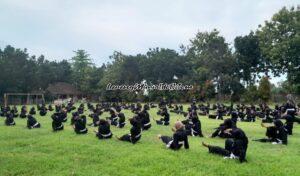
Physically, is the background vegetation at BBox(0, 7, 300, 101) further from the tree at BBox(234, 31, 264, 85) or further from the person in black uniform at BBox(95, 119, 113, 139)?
the person in black uniform at BBox(95, 119, 113, 139)

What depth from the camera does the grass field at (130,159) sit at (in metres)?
13.4

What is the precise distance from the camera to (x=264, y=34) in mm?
60750

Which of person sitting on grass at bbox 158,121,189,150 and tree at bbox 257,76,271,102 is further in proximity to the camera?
tree at bbox 257,76,271,102

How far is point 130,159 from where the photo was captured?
584 inches

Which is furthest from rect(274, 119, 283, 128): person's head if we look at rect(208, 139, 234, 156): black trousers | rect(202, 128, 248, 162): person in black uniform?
rect(202, 128, 248, 162): person in black uniform

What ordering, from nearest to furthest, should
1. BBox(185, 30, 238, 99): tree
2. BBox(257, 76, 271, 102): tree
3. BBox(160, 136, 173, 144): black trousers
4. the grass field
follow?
the grass field
BBox(160, 136, 173, 144): black trousers
BBox(257, 76, 271, 102): tree
BBox(185, 30, 238, 99): tree

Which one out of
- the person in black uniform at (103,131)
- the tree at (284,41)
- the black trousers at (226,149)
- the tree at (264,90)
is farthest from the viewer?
the tree at (264,90)

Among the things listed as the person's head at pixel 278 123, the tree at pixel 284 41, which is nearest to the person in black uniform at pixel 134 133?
the person's head at pixel 278 123

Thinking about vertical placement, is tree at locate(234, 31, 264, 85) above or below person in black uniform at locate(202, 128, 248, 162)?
above

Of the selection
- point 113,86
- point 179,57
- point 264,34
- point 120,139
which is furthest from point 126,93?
point 120,139

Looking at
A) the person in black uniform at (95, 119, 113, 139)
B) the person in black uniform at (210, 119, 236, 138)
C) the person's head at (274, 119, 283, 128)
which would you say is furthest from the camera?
the person in black uniform at (95, 119, 113, 139)

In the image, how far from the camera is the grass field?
1339cm

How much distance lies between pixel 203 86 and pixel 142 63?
16.9m

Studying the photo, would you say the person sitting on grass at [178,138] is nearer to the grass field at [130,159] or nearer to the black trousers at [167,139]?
the grass field at [130,159]
